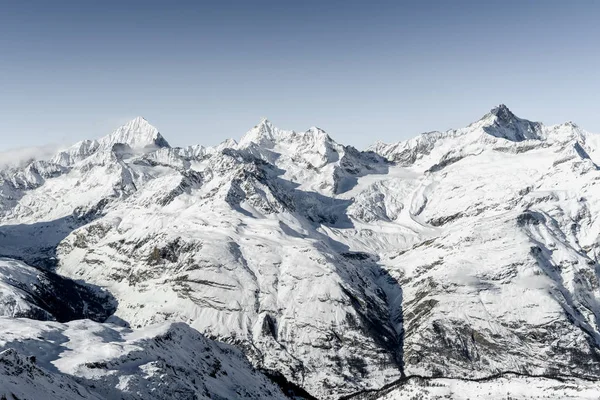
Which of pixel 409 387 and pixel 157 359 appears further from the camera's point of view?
pixel 409 387

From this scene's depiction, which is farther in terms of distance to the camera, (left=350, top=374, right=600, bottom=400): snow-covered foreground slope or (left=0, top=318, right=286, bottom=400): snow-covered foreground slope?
(left=350, top=374, right=600, bottom=400): snow-covered foreground slope

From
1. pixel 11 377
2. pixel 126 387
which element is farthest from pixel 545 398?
pixel 11 377

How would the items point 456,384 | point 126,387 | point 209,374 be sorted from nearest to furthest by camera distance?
point 126,387 → point 456,384 → point 209,374

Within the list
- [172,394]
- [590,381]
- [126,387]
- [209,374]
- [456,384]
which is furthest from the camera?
[209,374]

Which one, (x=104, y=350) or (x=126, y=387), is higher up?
(x=104, y=350)

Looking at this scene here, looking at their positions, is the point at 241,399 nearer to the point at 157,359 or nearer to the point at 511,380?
the point at 157,359

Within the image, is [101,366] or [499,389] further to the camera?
[499,389]

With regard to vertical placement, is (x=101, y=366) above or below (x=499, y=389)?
below

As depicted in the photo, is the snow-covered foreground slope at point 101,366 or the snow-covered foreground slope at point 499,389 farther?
the snow-covered foreground slope at point 499,389
